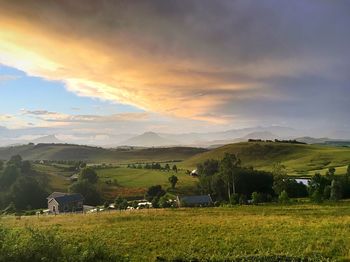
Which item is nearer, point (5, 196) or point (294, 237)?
point (294, 237)

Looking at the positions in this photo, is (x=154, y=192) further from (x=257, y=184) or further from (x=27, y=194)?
(x=27, y=194)

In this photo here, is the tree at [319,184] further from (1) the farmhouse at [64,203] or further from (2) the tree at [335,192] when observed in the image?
(1) the farmhouse at [64,203]

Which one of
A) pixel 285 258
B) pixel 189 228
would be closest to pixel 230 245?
pixel 285 258

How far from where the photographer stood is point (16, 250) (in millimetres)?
22641

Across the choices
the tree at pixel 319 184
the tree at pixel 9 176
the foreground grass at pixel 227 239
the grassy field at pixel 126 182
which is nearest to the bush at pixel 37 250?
the foreground grass at pixel 227 239

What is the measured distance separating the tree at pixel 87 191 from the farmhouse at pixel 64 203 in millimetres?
12579

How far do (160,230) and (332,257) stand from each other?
1973cm

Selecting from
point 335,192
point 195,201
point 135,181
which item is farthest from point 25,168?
point 335,192

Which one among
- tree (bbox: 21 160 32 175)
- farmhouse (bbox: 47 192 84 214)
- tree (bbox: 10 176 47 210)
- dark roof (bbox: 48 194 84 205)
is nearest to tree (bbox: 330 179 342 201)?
farmhouse (bbox: 47 192 84 214)

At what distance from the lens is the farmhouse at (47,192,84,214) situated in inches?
3944

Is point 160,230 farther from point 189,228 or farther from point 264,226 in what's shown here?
point 264,226

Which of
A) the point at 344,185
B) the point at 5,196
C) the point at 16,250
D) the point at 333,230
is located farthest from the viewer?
the point at 5,196

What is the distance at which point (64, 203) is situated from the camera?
101812 mm

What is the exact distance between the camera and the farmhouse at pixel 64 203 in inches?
3944
